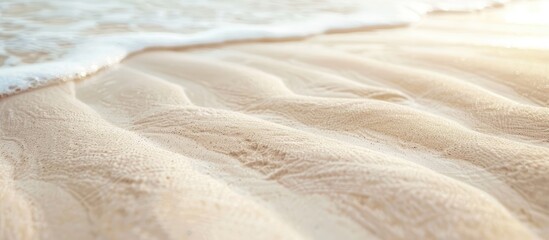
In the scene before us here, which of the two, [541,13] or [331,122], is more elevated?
[541,13]

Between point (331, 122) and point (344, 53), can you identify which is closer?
point (331, 122)

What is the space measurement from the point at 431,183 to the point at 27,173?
3.00ft

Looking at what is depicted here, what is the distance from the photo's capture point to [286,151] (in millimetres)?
1071

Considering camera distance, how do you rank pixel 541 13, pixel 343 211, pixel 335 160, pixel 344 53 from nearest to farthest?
pixel 343 211 < pixel 335 160 < pixel 344 53 < pixel 541 13

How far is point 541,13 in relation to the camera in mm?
3465

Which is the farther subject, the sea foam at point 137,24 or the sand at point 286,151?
the sea foam at point 137,24

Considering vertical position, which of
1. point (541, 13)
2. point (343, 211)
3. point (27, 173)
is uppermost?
point (541, 13)

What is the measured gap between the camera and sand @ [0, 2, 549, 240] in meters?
0.82

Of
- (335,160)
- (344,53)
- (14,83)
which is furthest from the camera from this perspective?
(344,53)

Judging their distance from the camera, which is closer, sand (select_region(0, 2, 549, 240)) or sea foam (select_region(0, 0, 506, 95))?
sand (select_region(0, 2, 549, 240))

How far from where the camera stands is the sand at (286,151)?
82 centimetres

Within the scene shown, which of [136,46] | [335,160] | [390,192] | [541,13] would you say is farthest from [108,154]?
[541,13]

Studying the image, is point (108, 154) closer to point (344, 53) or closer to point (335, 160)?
point (335, 160)

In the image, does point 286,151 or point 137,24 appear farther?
point 137,24
